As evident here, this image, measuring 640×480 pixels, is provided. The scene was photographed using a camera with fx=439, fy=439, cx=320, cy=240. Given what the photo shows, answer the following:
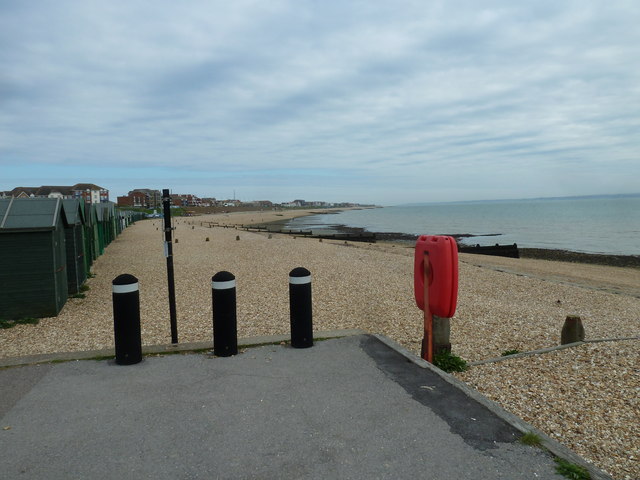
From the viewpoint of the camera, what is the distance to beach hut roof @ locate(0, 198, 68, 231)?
778 cm

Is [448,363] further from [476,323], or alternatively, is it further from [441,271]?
[476,323]

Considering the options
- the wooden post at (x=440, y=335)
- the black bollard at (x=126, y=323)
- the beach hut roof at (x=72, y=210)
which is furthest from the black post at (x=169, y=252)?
the beach hut roof at (x=72, y=210)

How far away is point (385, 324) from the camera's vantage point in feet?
26.3

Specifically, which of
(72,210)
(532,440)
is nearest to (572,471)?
(532,440)

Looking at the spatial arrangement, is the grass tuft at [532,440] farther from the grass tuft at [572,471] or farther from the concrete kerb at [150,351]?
the concrete kerb at [150,351]

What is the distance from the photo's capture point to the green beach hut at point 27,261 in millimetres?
7715

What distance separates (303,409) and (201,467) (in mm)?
1059

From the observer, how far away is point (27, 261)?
7.85 m

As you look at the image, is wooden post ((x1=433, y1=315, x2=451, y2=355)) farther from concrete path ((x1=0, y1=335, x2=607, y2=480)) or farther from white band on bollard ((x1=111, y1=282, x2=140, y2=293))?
white band on bollard ((x1=111, y1=282, x2=140, y2=293))

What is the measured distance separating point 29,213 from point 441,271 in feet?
24.9

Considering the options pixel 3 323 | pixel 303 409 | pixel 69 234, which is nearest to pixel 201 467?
pixel 303 409

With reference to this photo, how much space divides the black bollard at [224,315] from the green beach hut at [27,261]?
15.2 feet

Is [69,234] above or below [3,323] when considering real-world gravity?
above

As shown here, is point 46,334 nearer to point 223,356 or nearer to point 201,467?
point 223,356
